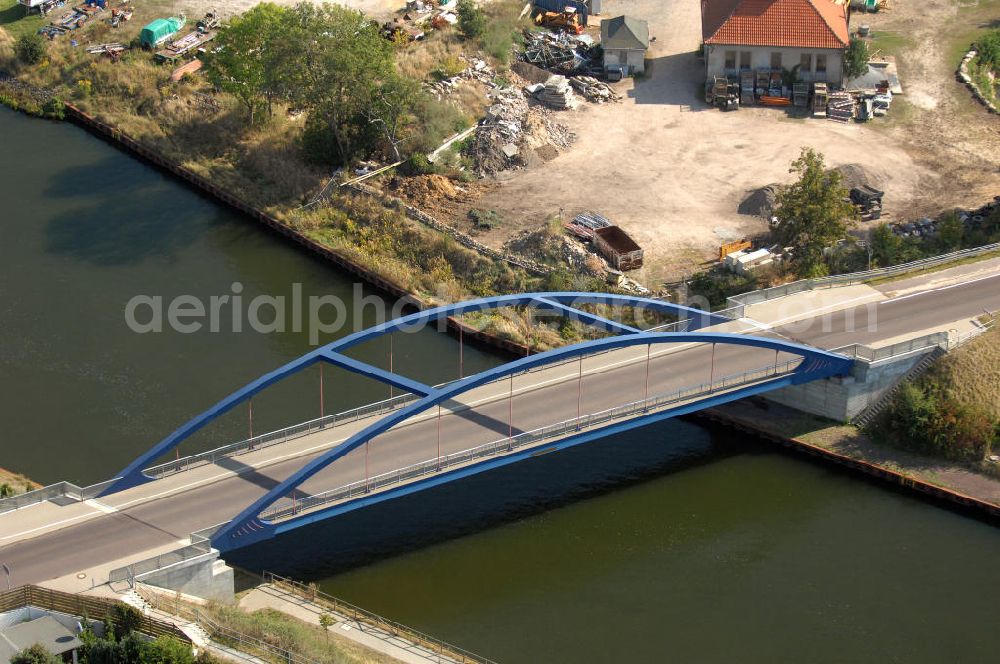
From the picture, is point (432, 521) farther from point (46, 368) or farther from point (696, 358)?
point (46, 368)

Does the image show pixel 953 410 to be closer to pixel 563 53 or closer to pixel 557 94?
pixel 557 94

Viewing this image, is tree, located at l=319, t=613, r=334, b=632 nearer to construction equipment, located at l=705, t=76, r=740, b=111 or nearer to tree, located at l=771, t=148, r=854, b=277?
tree, located at l=771, t=148, r=854, b=277

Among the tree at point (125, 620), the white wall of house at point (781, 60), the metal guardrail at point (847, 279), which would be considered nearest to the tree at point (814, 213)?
the metal guardrail at point (847, 279)

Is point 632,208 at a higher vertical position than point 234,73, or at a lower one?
lower

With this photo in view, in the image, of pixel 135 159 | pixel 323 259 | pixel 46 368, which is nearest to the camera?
pixel 46 368

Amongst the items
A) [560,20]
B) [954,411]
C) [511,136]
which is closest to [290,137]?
[511,136]

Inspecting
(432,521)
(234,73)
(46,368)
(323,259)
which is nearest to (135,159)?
(234,73)

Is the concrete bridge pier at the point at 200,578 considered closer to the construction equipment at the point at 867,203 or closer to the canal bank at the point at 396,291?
the canal bank at the point at 396,291
